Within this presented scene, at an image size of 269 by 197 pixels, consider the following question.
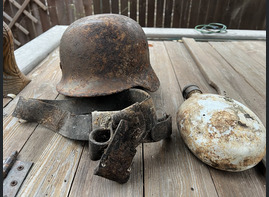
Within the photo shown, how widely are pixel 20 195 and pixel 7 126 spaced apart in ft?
2.07

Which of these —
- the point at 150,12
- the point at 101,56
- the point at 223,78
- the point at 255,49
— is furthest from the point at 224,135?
the point at 150,12

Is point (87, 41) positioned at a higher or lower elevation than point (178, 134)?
higher

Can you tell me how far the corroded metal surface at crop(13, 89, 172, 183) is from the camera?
1.01m

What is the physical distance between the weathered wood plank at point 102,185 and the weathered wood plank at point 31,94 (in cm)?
49

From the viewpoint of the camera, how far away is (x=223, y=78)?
2.24m

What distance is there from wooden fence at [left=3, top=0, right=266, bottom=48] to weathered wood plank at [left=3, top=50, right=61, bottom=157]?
2458 mm

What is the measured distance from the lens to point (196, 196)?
109 centimetres

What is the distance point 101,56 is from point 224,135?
0.95 metres

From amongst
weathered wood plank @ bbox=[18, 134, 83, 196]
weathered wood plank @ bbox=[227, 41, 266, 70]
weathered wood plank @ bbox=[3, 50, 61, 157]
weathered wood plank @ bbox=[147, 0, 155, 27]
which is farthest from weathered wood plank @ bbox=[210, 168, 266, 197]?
weathered wood plank @ bbox=[147, 0, 155, 27]

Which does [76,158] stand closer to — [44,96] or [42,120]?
[42,120]

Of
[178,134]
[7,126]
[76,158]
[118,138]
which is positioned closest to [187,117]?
[178,134]

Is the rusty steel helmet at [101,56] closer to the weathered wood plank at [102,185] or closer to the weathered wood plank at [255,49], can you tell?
the weathered wood plank at [102,185]

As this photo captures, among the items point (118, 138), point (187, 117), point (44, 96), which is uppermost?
point (118, 138)

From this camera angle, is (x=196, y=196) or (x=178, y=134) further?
(x=178, y=134)
